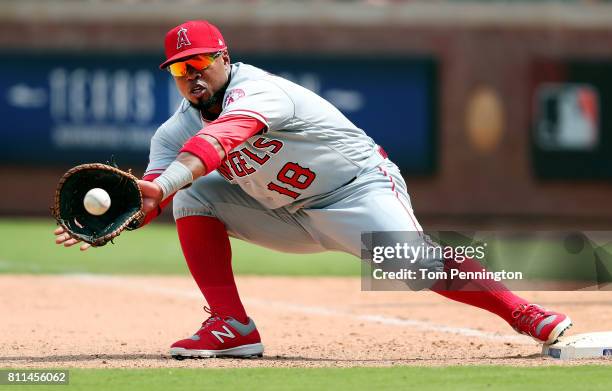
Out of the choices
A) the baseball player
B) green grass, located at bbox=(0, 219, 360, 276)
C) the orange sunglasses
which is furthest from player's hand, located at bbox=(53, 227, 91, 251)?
green grass, located at bbox=(0, 219, 360, 276)

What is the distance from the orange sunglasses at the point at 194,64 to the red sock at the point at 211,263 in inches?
30.8

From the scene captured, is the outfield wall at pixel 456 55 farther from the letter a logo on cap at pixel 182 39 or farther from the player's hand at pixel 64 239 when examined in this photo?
the player's hand at pixel 64 239

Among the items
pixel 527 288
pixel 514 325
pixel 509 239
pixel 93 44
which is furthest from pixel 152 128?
pixel 514 325

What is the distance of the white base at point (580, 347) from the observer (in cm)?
541

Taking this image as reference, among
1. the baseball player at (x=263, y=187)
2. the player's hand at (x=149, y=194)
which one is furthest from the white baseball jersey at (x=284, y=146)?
the player's hand at (x=149, y=194)

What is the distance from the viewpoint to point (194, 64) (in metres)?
5.32

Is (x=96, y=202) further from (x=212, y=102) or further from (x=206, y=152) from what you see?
(x=212, y=102)

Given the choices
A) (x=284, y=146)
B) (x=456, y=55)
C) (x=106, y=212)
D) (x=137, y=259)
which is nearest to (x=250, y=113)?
(x=284, y=146)

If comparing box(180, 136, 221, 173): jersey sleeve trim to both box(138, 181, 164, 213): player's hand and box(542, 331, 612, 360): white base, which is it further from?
box(542, 331, 612, 360): white base

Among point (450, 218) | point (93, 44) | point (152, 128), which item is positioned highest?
point (93, 44)

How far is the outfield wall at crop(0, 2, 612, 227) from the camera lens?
16891 millimetres

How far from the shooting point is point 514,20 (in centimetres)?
1711

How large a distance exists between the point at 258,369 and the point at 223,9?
41.2ft

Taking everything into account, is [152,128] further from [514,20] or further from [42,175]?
[514,20]
